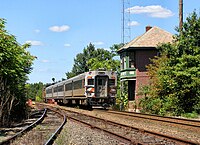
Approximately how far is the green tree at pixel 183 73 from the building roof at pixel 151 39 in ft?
→ 50.3

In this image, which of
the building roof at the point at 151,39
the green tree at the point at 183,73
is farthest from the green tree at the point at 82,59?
the green tree at the point at 183,73

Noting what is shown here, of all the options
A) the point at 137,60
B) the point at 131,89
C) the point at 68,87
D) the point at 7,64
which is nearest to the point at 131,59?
the point at 137,60

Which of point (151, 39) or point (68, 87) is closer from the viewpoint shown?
point (68, 87)

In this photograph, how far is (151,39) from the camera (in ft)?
142

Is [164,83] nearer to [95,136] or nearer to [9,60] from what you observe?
[9,60]

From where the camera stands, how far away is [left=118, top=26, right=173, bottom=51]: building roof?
137ft

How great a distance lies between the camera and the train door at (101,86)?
3055 cm

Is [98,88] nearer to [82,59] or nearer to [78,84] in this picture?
[78,84]

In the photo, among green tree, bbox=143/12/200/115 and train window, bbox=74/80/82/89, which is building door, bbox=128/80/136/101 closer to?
train window, bbox=74/80/82/89

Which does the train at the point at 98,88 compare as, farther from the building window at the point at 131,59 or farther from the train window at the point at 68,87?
the building window at the point at 131,59

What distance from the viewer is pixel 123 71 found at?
1687 inches

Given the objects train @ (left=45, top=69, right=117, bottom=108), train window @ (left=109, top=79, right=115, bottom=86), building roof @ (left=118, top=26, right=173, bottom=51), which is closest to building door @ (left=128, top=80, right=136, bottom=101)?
building roof @ (left=118, top=26, right=173, bottom=51)

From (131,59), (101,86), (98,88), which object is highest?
(131,59)

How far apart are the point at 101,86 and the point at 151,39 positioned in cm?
1438
